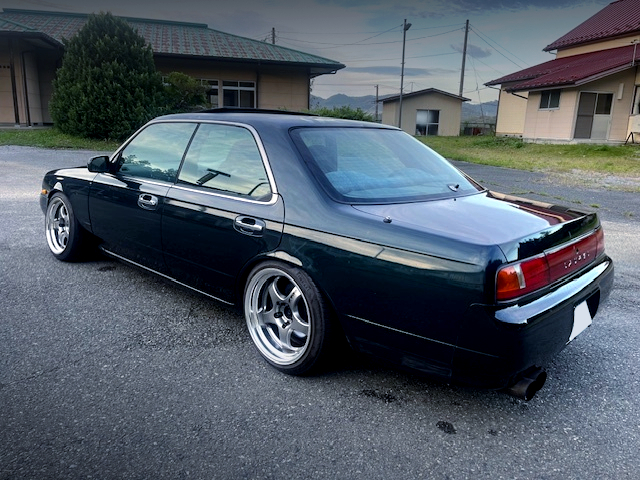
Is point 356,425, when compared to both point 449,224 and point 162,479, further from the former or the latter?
point 449,224

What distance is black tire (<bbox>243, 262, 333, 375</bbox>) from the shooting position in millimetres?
2559

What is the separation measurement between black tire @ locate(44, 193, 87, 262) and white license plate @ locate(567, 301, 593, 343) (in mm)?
3777

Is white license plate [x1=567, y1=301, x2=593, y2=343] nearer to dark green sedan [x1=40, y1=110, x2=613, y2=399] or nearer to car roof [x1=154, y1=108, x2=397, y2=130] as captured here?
dark green sedan [x1=40, y1=110, x2=613, y2=399]

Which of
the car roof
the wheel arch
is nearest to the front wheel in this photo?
the car roof

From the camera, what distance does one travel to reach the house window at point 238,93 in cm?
2255

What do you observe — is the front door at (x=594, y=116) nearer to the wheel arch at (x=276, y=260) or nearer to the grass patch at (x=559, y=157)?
the grass patch at (x=559, y=157)

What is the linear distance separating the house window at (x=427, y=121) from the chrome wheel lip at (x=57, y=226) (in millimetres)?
33319

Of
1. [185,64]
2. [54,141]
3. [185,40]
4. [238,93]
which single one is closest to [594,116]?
[238,93]

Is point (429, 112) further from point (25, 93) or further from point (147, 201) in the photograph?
point (147, 201)

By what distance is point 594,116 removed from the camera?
22.7m

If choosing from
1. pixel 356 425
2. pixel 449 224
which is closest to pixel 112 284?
pixel 356 425

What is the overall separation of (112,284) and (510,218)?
3.07m

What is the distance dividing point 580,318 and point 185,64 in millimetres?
21893

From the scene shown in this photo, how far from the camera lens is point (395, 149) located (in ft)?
11.0
